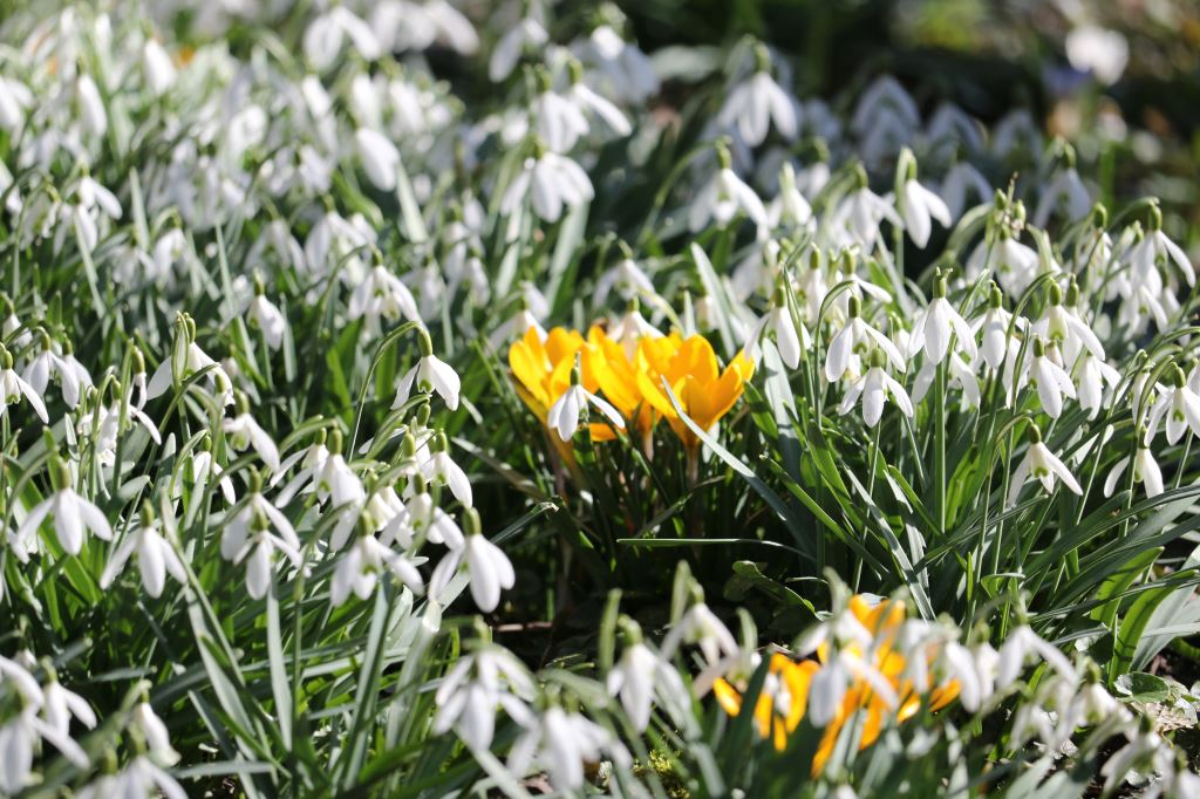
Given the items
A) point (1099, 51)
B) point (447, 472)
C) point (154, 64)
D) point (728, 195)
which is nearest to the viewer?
point (447, 472)

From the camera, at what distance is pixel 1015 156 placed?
417 cm

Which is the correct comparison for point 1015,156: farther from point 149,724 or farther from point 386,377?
point 149,724

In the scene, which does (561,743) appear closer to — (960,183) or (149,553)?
(149,553)

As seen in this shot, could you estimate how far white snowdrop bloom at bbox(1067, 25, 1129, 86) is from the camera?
588 cm

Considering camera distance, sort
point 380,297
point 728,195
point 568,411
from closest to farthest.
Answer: point 568,411 → point 380,297 → point 728,195

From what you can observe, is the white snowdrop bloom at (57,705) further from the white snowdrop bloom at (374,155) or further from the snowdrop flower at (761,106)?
the snowdrop flower at (761,106)

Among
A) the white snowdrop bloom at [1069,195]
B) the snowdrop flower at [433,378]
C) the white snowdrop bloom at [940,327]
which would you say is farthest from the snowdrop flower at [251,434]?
the white snowdrop bloom at [1069,195]

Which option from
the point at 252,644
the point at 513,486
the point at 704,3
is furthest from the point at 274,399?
the point at 704,3

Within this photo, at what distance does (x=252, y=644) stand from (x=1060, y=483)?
1.23 metres

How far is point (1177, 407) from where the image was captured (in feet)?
6.42

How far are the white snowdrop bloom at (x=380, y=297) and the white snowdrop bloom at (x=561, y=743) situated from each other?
107 cm

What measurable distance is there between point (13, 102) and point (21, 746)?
2.09m

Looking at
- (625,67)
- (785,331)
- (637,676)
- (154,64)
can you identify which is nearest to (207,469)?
(637,676)

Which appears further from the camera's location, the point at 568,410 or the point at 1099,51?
the point at 1099,51
